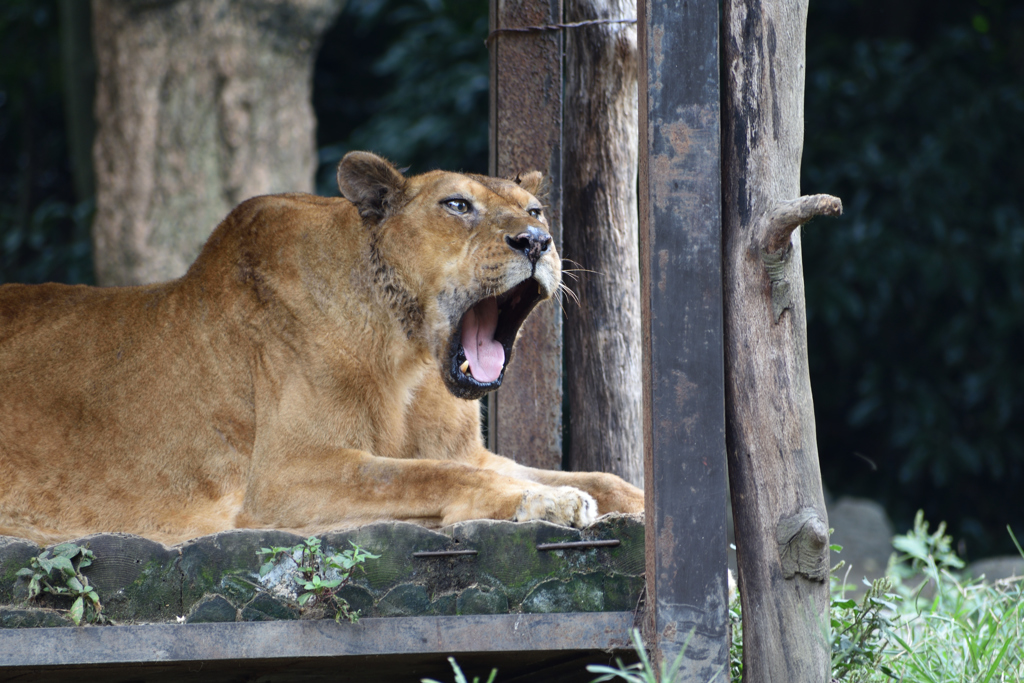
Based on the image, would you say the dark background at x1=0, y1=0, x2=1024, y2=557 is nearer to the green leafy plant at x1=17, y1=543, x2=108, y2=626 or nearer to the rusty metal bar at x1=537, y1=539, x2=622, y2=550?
the rusty metal bar at x1=537, y1=539, x2=622, y2=550

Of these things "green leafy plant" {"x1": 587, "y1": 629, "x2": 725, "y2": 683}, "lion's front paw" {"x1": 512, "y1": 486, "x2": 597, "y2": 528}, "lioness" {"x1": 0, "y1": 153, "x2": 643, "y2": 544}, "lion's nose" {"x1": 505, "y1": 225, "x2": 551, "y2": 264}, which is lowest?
"green leafy plant" {"x1": 587, "y1": 629, "x2": 725, "y2": 683}

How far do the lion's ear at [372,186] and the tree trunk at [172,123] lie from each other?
341 centimetres

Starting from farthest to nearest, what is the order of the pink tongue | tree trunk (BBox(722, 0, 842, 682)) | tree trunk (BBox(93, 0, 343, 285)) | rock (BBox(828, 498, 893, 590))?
rock (BBox(828, 498, 893, 590)) < tree trunk (BBox(93, 0, 343, 285)) < the pink tongue < tree trunk (BBox(722, 0, 842, 682))

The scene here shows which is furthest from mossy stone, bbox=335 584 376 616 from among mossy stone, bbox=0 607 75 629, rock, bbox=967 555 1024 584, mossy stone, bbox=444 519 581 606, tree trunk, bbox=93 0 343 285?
rock, bbox=967 555 1024 584

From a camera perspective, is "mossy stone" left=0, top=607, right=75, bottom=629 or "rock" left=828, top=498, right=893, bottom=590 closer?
"mossy stone" left=0, top=607, right=75, bottom=629

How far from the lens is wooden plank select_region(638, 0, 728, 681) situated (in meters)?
2.88

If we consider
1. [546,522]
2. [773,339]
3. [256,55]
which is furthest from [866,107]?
[546,522]

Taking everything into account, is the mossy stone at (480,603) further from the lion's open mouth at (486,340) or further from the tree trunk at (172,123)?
the tree trunk at (172,123)

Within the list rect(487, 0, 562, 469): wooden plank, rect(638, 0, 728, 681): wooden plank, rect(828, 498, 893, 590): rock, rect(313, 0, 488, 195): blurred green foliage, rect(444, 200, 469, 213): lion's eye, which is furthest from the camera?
rect(313, 0, 488, 195): blurred green foliage

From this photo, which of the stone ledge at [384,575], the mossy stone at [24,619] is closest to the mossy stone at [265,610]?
the stone ledge at [384,575]

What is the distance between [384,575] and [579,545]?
0.53 meters

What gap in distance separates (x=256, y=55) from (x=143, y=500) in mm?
4207

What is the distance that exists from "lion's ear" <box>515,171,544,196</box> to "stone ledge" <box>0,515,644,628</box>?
1.56m

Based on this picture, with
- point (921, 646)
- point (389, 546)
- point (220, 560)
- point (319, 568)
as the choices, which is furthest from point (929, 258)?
point (220, 560)
